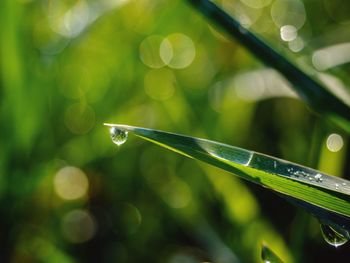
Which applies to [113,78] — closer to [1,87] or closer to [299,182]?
[1,87]

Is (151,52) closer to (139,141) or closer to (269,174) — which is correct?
(139,141)

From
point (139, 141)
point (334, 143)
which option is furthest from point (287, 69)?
point (139, 141)

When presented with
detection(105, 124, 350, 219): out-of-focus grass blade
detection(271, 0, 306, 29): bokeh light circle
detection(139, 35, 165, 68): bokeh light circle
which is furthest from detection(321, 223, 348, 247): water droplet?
detection(271, 0, 306, 29): bokeh light circle

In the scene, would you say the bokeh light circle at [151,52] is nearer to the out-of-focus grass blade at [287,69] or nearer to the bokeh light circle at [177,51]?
the bokeh light circle at [177,51]

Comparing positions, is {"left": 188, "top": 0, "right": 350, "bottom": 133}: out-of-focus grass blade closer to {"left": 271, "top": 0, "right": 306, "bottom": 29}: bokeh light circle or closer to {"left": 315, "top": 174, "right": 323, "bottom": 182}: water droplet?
{"left": 315, "top": 174, "right": 323, "bottom": 182}: water droplet

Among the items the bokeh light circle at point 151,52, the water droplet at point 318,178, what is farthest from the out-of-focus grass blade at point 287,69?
the bokeh light circle at point 151,52
